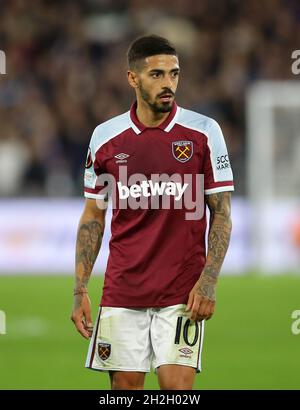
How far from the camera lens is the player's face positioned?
562 centimetres

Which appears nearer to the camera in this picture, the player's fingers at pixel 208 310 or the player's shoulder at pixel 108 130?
the player's fingers at pixel 208 310

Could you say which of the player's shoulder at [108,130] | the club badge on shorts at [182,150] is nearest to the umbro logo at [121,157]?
the player's shoulder at [108,130]

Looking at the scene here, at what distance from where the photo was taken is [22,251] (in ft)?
57.6

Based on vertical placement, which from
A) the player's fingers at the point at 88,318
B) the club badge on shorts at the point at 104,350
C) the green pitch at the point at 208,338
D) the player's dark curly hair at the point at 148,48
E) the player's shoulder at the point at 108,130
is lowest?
the green pitch at the point at 208,338

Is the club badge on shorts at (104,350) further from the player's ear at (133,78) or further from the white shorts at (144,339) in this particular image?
the player's ear at (133,78)

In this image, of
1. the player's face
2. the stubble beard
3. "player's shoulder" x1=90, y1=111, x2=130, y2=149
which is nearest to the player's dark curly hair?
the player's face

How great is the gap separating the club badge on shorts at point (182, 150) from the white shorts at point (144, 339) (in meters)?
0.76

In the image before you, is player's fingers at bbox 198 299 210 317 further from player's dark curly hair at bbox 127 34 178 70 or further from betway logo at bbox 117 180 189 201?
player's dark curly hair at bbox 127 34 178 70

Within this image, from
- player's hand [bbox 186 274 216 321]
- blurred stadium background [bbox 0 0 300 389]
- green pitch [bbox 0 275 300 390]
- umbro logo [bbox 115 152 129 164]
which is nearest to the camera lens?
player's hand [bbox 186 274 216 321]

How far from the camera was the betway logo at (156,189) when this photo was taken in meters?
5.66

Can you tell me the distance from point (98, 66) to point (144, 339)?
15.9 m

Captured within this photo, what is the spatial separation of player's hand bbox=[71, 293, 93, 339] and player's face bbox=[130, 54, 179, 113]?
41.9 inches

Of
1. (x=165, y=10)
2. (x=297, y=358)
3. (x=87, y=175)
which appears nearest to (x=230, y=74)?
(x=165, y=10)

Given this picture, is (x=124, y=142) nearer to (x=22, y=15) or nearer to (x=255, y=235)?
(x=255, y=235)
